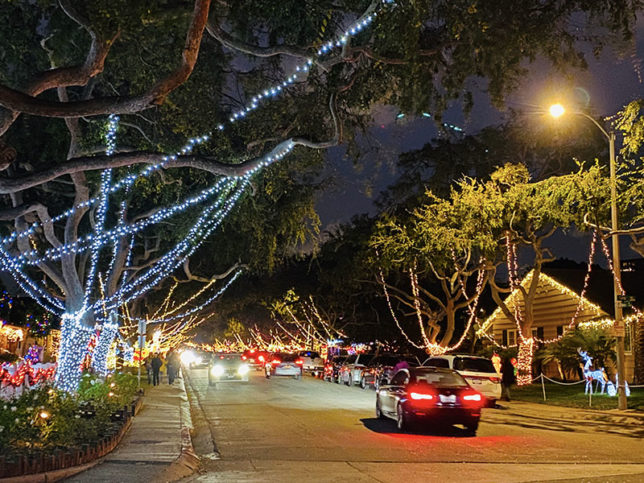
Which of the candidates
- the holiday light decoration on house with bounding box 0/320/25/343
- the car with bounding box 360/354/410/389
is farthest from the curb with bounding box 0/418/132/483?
the holiday light decoration on house with bounding box 0/320/25/343

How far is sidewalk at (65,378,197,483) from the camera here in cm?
1051

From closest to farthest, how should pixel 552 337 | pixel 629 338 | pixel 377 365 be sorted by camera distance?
pixel 629 338 → pixel 377 365 → pixel 552 337

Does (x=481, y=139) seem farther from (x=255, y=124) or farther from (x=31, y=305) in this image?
(x=31, y=305)

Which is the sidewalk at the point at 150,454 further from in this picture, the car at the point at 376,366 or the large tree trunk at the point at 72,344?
the car at the point at 376,366

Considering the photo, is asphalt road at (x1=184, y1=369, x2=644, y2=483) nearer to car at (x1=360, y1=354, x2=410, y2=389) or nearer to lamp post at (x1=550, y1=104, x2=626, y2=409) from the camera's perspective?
lamp post at (x1=550, y1=104, x2=626, y2=409)

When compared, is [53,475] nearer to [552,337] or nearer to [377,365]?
[377,365]

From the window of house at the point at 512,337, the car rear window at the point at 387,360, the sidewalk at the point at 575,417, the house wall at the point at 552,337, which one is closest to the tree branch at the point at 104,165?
the sidewalk at the point at 575,417

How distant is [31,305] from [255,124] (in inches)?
1279

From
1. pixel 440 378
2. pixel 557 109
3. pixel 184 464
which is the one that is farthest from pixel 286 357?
pixel 184 464

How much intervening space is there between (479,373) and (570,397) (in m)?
5.62

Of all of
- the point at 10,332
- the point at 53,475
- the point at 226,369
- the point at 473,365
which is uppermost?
the point at 10,332

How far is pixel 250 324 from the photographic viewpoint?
274 ft

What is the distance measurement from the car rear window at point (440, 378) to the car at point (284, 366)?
1115 inches

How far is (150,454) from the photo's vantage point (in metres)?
12.6
